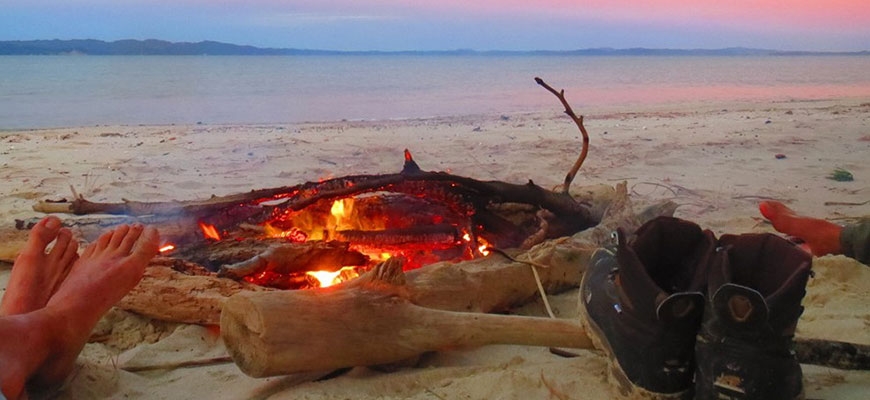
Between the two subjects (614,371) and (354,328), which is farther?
(354,328)

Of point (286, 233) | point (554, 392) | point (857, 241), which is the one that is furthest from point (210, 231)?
point (857, 241)

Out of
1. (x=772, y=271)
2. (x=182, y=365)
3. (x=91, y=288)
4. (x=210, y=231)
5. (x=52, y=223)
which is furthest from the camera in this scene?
(x=210, y=231)

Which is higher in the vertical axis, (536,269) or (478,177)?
(536,269)

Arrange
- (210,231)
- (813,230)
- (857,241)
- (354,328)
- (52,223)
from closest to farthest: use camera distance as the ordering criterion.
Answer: (354,328) < (52,223) < (857,241) < (813,230) < (210,231)

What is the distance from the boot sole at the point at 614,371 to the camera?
1.92 m

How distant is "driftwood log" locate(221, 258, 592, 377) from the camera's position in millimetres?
2111

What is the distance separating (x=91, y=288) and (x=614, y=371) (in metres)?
1.72

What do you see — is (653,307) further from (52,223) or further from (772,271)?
(52,223)

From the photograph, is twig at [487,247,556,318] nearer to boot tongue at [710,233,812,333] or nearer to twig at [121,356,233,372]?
boot tongue at [710,233,812,333]

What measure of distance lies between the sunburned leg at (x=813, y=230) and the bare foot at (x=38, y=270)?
3.06 metres

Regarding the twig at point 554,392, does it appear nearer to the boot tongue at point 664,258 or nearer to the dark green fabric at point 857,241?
the boot tongue at point 664,258

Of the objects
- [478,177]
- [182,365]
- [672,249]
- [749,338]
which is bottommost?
[478,177]

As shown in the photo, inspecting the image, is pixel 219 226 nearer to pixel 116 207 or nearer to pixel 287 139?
pixel 116 207

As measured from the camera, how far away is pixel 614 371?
2.05m
